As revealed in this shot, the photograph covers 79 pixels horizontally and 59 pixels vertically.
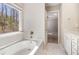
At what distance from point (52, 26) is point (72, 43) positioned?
434 millimetres

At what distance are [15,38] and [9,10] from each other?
0.49 meters

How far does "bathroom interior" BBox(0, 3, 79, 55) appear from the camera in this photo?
178 centimetres

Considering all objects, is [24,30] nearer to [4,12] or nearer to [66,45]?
[4,12]

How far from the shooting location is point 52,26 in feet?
6.06

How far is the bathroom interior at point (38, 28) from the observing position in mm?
1778

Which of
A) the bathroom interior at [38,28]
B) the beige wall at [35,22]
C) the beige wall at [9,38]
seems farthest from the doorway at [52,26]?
the beige wall at [9,38]

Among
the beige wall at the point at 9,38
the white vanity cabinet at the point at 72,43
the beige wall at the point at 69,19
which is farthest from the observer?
the beige wall at the point at 9,38

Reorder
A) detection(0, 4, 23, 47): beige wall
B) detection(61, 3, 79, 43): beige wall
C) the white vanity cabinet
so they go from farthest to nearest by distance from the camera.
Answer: detection(0, 4, 23, 47): beige wall
detection(61, 3, 79, 43): beige wall
the white vanity cabinet

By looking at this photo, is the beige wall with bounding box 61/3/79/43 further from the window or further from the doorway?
the window

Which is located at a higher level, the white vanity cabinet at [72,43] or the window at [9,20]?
the window at [9,20]

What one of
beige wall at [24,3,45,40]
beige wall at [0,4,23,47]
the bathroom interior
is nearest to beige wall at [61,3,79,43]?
the bathroom interior

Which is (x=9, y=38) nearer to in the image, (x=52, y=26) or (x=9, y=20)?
(x=9, y=20)

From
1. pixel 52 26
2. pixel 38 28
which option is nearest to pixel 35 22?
pixel 38 28

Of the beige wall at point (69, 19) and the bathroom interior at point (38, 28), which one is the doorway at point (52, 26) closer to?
the bathroom interior at point (38, 28)
